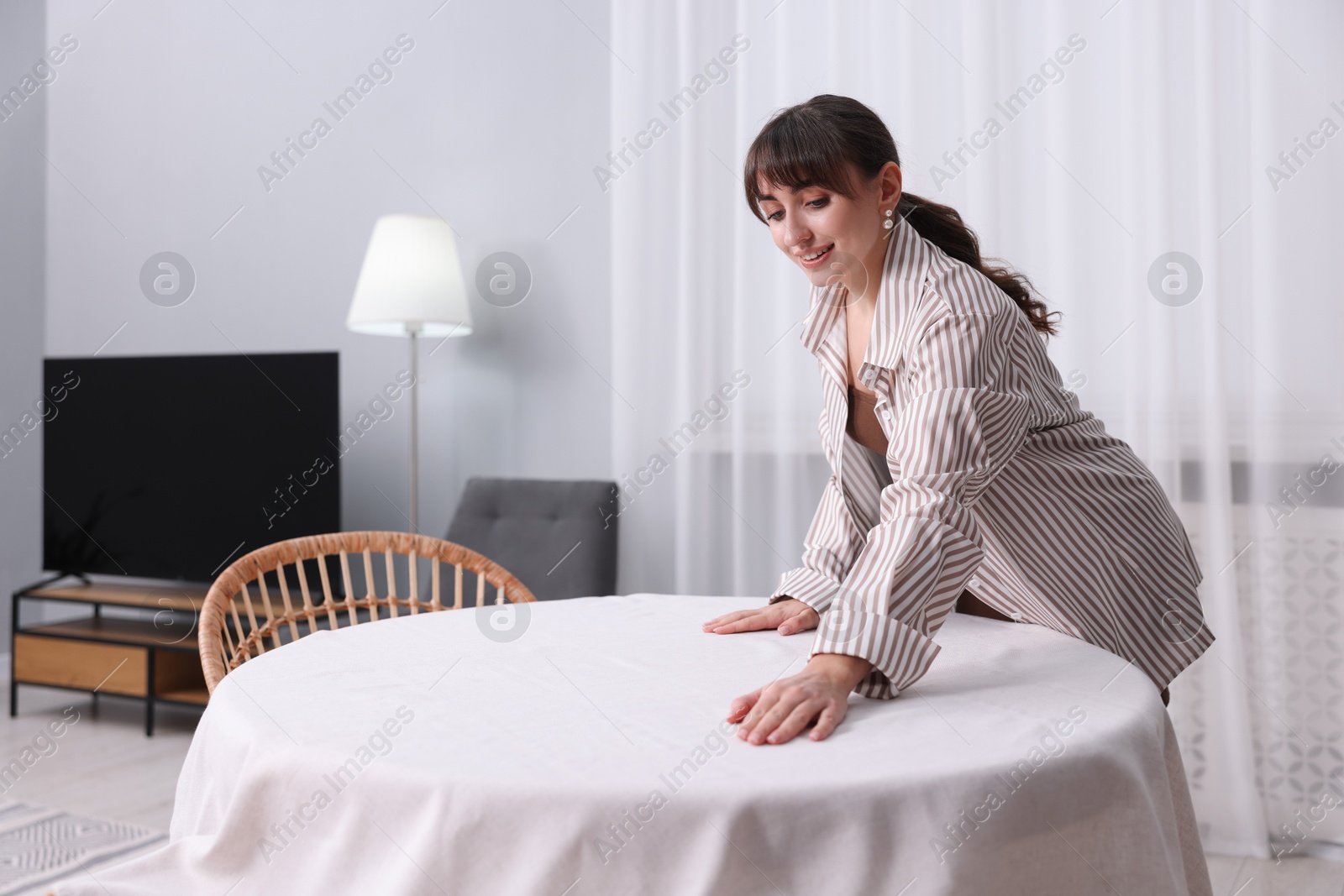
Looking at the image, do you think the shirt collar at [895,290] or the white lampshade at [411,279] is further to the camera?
the white lampshade at [411,279]

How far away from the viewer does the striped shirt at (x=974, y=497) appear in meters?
1.03

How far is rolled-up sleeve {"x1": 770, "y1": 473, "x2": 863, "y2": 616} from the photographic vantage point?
1.33 metres

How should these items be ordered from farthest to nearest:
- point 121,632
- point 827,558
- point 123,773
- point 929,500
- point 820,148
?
point 121,632 < point 123,773 < point 827,558 < point 820,148 < point 929,500

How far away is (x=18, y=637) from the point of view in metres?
3.40

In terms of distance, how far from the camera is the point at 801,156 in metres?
1.23

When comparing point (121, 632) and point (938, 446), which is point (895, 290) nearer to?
point (938, 446)

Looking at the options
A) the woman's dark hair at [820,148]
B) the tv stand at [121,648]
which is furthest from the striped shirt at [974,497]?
the tv stand at [121,648]

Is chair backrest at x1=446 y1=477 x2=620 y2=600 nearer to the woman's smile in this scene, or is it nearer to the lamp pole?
the lamp pole

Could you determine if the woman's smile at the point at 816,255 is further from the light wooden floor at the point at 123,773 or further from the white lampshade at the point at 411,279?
the white lampshade at the point at 411,279

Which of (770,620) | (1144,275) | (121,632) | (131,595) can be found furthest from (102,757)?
(1144,275)

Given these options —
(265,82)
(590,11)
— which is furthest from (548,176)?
(265,82)

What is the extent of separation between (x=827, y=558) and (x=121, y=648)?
274 centimetres

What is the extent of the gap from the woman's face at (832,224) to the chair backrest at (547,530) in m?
1.59

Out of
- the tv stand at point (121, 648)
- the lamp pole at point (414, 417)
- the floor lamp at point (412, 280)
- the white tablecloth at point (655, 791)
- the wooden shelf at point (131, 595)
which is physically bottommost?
the tv stand at point (121, 648)
